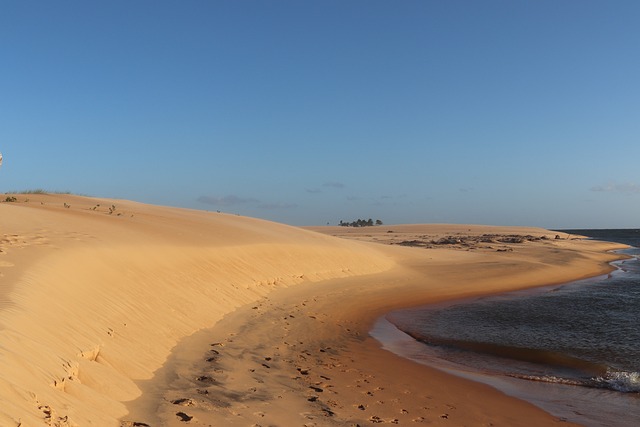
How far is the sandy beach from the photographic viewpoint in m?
5.67

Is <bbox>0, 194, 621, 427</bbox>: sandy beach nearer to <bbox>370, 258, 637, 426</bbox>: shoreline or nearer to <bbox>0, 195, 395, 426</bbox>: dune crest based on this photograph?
<bbox>0, 195, 395, 426</bbox>: dune crest

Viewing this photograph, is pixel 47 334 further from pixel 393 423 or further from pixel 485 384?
pixel 485 384

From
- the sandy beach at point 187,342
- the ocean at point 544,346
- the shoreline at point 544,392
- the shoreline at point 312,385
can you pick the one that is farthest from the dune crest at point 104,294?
the ocean at point 544,346

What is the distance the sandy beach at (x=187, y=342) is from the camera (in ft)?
18.6

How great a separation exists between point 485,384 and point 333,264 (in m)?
15.2

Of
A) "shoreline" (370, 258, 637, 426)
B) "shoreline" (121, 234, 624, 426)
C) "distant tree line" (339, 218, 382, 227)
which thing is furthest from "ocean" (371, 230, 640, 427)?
"distant tree line" (339, 218, 382, 227)

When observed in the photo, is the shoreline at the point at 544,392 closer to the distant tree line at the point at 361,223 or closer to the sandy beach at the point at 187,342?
the sandy beach at the point at 187,342

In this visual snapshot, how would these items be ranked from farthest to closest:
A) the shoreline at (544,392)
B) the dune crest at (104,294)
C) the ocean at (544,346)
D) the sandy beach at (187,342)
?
the ocean at (544,346)
the shoreline at (544,392)
the sandy beach at (187,342)
the dune crest at (104,294)

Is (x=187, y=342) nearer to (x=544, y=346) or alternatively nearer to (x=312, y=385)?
(x=312, y=385)

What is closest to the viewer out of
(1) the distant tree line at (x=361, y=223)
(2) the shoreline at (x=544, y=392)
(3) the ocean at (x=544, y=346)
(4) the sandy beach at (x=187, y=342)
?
(4) the sandy beach at (x=187, y=342)

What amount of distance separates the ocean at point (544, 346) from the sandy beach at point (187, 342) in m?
A: 0.67

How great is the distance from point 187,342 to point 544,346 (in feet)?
25.8

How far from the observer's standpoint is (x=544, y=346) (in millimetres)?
10969

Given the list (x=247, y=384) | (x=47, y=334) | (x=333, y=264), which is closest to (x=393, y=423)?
(x=247, y=384)
